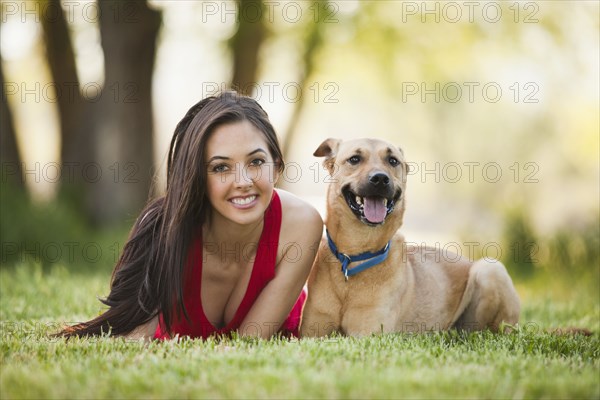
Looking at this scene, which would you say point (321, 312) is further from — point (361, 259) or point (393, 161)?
point (393, 161)

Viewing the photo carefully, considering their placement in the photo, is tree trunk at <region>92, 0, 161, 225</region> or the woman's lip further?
tree trunk at <region>92, 0, 161, 225</region>

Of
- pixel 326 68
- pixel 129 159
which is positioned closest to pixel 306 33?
pixel 326 68

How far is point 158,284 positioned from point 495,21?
12.3 metres

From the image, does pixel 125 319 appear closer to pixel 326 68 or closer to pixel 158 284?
pixel 158 284

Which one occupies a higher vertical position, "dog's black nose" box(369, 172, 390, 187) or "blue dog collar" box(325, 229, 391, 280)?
"dog's black nose" box(369, 172, 390, 187)

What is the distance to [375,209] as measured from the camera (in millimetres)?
4277

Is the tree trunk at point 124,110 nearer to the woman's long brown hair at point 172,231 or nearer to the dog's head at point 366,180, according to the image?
the woman's long brown hair at point 172,231

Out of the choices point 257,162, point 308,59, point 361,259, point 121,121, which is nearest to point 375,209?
point 361,259

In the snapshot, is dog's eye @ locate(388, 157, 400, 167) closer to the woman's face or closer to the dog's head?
the dog's head

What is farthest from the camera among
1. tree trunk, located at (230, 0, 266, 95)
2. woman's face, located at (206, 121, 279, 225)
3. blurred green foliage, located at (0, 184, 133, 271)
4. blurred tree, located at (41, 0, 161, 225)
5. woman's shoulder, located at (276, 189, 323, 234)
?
tree trunk, located at (230, 0, 266, 95)

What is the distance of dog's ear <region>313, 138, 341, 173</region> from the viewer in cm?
476

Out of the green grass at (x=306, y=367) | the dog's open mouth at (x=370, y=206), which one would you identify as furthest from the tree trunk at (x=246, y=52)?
the green grass at (x=306, y=367)

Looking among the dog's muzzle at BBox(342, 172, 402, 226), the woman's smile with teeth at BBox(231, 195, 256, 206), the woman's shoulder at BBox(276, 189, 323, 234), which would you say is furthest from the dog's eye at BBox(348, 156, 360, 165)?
the woman's smile with teeth at BBox(231, 195, 256, 206)

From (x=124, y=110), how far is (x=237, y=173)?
7427 mm
